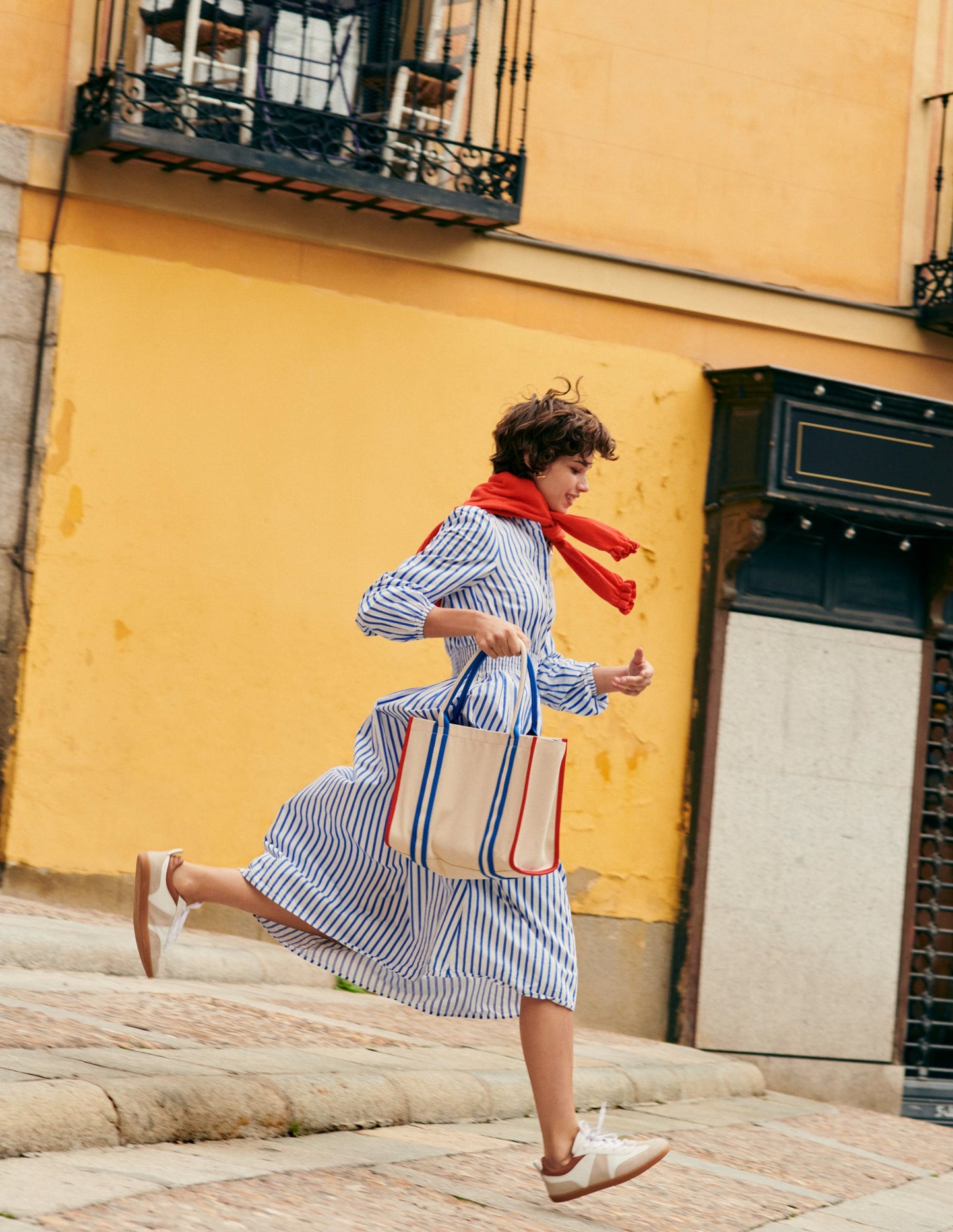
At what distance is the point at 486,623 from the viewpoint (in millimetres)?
3533

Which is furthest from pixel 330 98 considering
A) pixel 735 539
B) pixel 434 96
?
pixel 735 539

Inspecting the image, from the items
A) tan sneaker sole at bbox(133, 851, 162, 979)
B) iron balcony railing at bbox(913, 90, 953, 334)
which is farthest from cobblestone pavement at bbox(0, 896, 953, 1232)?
iron balcony railing at bbox(913, 90, 953, 334)

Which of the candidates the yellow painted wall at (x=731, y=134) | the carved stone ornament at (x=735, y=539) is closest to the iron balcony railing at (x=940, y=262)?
the yellow painted wall at (x=731, y=134)

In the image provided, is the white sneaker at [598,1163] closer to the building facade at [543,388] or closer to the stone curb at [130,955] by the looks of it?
the stone curb at [130,955]

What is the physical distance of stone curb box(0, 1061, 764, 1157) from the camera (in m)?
3.46

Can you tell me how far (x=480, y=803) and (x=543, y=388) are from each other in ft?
18.9

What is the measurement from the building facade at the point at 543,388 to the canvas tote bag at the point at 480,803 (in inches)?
182

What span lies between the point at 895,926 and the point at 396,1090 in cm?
551

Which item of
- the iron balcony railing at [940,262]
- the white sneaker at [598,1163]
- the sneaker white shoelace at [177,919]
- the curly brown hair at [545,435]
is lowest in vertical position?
the white sneaker at [598,1163]

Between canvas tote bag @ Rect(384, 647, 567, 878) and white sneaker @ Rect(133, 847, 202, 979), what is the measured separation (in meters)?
0.66

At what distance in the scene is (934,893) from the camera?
973 cm

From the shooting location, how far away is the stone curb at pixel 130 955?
612 cm

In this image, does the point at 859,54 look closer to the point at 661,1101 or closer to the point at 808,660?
the point at 808,660

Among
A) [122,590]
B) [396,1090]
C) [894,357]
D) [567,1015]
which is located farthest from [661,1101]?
[894,357]
